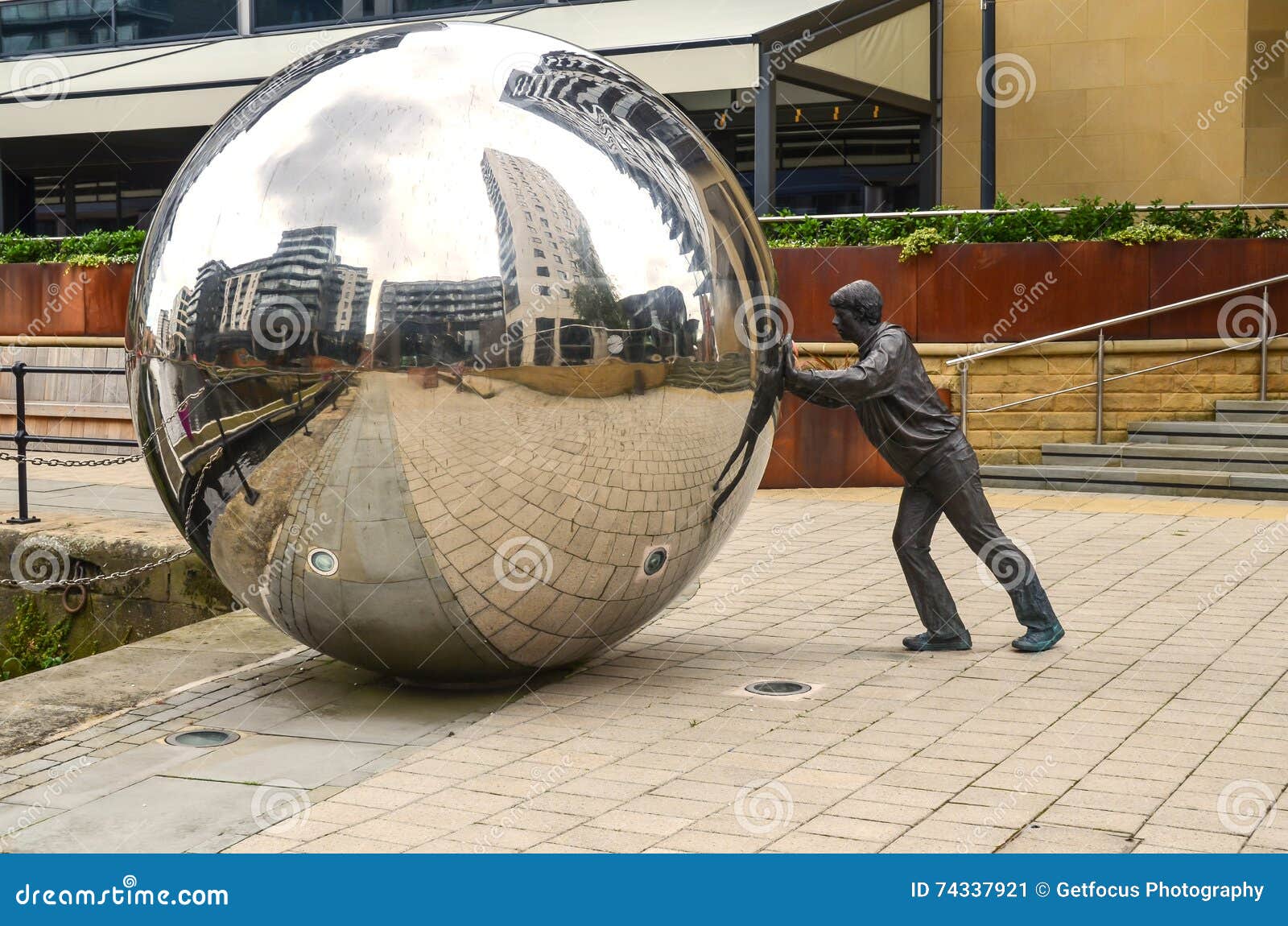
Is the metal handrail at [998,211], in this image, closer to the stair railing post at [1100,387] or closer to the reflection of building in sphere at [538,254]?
the stair railing post at [1100,387]

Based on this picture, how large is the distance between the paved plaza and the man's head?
1.59 meters

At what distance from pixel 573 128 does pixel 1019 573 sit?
3208 mm

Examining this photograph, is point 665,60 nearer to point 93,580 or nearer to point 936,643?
point 93,580

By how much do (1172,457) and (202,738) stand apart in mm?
10087

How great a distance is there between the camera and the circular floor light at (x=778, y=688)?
21.7 ft

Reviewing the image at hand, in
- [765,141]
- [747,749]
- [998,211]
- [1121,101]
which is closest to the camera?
[747,749]

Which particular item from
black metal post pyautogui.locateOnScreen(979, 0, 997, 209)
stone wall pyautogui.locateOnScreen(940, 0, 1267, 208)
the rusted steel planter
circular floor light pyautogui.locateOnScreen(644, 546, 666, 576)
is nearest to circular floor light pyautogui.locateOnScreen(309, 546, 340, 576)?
circular floor light pyautogui.locateOnScreen(644, 546, 666, 576)

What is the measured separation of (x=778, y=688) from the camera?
6.70 m

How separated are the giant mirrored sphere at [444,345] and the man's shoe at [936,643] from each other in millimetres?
1687

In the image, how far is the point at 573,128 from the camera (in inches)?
230

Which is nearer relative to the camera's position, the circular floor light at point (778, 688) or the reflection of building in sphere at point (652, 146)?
the reflection of building in sphere at point (652, 146)

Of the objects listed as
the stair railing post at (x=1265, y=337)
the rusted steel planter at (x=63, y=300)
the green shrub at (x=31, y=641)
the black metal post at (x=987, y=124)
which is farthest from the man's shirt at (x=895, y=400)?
the rusted steel planter at (x=63, y=300)

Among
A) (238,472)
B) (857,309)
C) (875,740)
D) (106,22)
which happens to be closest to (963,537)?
(857,309)

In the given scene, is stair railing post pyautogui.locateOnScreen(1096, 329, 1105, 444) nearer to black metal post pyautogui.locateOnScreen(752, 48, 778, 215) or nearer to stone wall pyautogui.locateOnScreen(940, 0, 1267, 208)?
black metal post pyautogui.locateOnScreen(752, 48, 778, 215)
